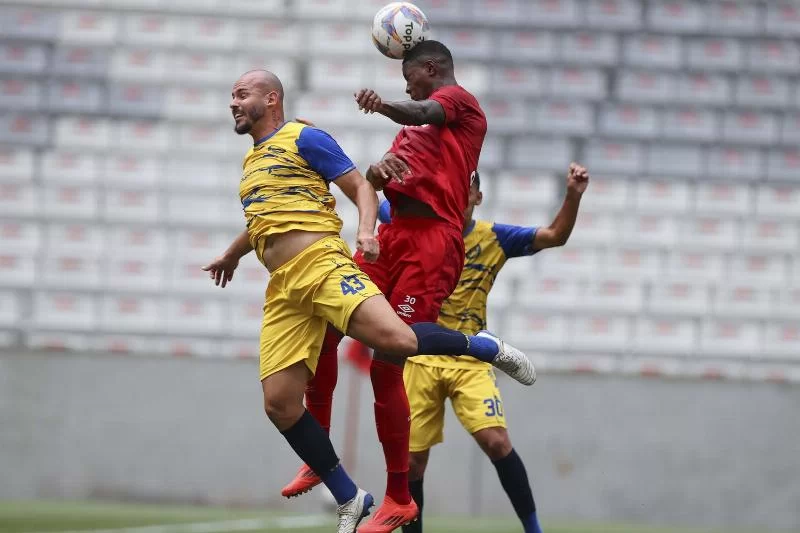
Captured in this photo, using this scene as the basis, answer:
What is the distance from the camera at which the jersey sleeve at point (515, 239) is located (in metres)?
7.16

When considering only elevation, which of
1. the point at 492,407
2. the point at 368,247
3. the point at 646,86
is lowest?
the point at 492,407

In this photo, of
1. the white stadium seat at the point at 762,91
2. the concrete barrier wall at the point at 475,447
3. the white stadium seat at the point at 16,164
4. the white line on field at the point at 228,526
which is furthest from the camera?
the white stadium seat at the point at 762,91

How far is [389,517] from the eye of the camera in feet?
19.6

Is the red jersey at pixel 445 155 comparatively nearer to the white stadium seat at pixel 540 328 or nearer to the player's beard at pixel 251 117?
the player's beard at pixel 251 117

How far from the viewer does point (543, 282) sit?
13586 millimetres

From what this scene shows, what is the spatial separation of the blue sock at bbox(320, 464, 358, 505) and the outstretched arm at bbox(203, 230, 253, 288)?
1170 millimetres

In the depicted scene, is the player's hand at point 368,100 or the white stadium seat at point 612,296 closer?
the player's hand at point 368,100

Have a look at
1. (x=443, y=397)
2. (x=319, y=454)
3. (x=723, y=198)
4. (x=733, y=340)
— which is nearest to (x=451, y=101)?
(x=319, y=454)

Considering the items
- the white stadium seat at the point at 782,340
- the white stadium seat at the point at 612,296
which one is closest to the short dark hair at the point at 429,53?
the white stadium seat at the point at 612,296

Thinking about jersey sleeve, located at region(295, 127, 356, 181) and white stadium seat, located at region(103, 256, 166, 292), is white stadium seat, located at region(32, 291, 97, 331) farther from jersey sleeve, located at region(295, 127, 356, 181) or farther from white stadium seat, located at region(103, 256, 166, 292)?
jersey sleeve, located at region(295, 127, 356, 181)

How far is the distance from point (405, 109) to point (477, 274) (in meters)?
1.78

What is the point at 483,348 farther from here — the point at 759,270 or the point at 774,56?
the point at 774,56

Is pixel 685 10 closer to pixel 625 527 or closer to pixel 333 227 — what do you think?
pixel 625 527

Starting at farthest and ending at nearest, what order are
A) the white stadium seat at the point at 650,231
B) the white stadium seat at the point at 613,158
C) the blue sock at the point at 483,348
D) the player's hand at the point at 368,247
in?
the white stadium seat at the point at 613,158
the white stadium seat at the point at 650,231
the blue sock at the point at 483,348
the player's hand at the point at 368,247
